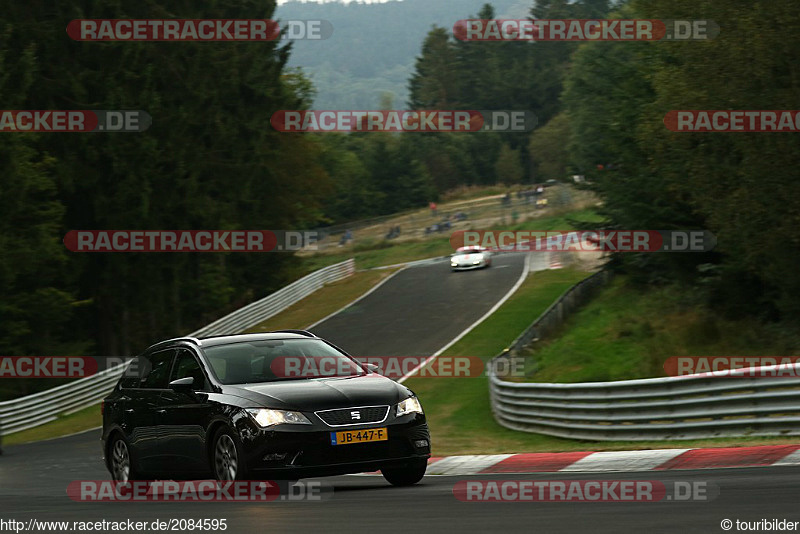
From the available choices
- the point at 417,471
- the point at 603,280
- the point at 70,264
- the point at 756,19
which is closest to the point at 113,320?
the point at 70,264

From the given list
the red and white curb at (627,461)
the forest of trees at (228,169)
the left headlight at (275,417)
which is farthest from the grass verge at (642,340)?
the left headlight at (275,417)

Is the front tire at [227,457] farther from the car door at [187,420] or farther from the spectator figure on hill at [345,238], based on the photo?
the spectator figure on hill at [345,238]

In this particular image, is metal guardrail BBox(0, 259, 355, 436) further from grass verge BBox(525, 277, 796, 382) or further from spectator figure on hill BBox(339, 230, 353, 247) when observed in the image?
spectator figure on hill BBox(339, 230, 353, 247)

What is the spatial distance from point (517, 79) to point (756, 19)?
421 ft

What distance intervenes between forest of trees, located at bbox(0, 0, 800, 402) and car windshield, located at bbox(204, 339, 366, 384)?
16006 mm

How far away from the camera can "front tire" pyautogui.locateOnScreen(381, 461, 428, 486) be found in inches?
423

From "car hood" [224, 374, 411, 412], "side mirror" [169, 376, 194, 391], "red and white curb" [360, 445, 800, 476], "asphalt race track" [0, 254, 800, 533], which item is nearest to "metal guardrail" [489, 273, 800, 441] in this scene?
"red and white curb" [360, 445, 800, 476]

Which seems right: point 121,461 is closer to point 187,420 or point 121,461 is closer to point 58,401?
point 187,420

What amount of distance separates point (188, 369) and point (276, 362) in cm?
94

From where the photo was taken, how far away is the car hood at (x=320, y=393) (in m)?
10.1

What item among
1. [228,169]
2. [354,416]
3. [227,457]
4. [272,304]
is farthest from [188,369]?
[228,169]

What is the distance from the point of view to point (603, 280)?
4269 centimetres

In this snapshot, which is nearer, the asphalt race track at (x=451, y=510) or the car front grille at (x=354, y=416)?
the asphalt race track at (x=451, y=510)

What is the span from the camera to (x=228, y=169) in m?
52.3
